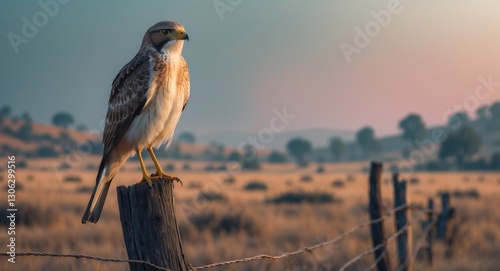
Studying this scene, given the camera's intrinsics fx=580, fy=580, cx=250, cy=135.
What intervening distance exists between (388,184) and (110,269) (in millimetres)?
30385

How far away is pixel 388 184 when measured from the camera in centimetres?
3525

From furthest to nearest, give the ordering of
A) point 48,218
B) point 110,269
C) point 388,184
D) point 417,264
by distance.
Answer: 1. point 388,184
2. point 48,218
3. point 417,264
4. point 110,269

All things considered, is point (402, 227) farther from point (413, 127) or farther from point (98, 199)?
point (413, 127)

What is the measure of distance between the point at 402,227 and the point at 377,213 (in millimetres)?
872

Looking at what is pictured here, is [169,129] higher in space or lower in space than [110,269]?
higher

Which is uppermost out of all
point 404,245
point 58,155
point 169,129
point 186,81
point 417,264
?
point 58,155

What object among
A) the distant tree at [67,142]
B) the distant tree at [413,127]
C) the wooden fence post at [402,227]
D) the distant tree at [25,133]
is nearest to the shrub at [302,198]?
the wooden fence post at [402,227]

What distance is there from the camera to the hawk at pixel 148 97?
157 inches

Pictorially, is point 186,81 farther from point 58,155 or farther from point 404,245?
point 58,155

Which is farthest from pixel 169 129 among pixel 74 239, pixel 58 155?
pixel 58 155

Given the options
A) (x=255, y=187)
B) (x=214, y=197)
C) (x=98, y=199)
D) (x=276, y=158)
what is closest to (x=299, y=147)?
(x=276, y=158)

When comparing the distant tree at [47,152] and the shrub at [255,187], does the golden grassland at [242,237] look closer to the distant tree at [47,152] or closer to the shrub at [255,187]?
the shrub at [255,187]

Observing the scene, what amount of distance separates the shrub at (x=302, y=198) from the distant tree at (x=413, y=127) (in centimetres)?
8674

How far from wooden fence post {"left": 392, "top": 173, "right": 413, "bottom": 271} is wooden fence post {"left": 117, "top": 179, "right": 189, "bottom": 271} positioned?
3.58 metres
